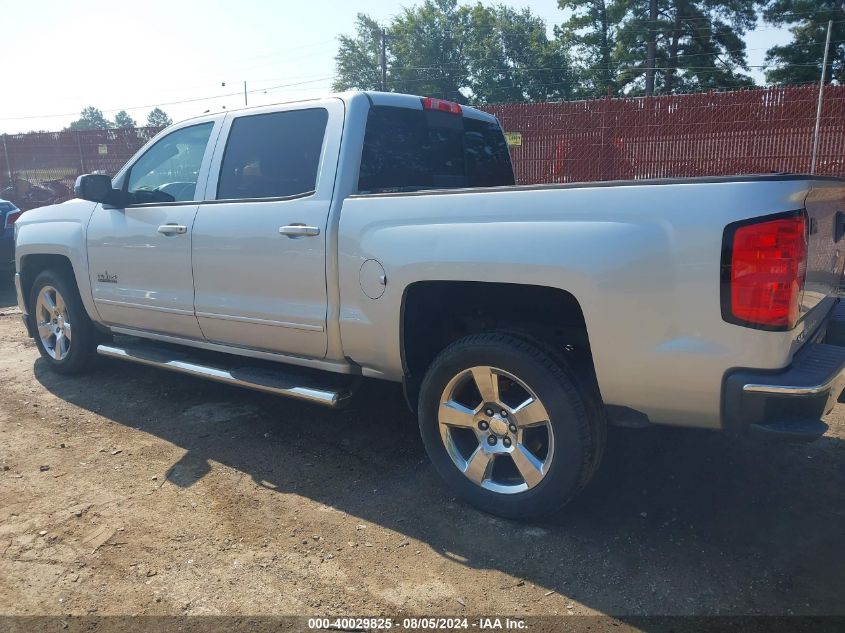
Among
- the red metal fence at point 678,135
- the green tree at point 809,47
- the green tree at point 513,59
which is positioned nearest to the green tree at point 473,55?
the green tree at point 513,59

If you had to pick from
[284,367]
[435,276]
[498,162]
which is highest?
[498,162]

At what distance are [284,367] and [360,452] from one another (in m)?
0.78

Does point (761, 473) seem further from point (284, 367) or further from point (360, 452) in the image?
point (284, 367)

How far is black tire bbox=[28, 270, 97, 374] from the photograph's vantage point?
5.34m

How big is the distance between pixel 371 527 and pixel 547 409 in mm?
1004

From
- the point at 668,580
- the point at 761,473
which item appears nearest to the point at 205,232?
the point at 668,580

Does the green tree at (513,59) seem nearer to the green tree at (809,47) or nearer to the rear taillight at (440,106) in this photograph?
the green tree at (809,47)

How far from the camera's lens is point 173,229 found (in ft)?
14.2

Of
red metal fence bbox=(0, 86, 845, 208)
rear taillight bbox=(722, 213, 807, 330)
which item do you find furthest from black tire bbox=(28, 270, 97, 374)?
red metal fence bbox=(0, 86, 845, 208)

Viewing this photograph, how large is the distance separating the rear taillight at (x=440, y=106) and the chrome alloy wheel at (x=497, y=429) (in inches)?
75.4

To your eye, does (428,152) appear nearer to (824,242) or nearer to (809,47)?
(824,242)

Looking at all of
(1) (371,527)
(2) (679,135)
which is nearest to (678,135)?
(2) (679,135)

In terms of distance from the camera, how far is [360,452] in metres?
4.03

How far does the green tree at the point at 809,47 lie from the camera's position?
2742 centimetres
